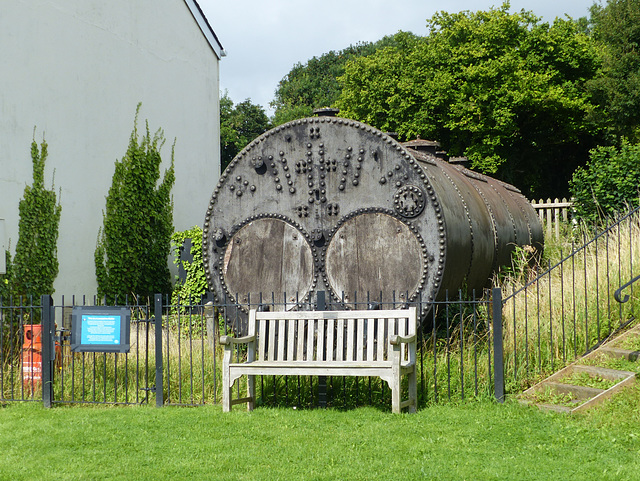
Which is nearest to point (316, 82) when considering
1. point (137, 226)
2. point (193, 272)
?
point (137, 226)

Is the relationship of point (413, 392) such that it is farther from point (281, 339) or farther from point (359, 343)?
point (281, 339)

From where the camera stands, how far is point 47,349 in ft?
26.6

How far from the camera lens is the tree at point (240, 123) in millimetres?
37281

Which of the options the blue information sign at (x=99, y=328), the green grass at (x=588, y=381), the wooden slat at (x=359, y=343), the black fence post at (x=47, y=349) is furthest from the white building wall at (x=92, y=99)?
the green grass at (x=588, y=381)

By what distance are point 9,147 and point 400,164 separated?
7842mm

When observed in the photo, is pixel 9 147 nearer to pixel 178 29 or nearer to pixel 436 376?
pixel 178 29

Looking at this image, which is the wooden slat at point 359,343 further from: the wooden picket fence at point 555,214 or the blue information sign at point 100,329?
the wooden picket fence at point 555,214

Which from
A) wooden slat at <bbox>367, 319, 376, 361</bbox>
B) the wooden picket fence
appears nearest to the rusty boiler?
wooden slat at <bbox>367, 319, 376, 361</bbox>

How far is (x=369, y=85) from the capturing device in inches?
1179

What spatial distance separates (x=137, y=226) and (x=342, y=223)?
7972 mm

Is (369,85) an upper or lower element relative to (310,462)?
upper

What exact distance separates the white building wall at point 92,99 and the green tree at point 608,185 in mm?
9060

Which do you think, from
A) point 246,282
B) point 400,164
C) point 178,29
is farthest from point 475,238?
point 178,29

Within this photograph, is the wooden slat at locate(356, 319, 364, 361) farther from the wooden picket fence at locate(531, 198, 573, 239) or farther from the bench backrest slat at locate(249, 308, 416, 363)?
the wooden picket fence at locate(531, 198, 573, 239)
